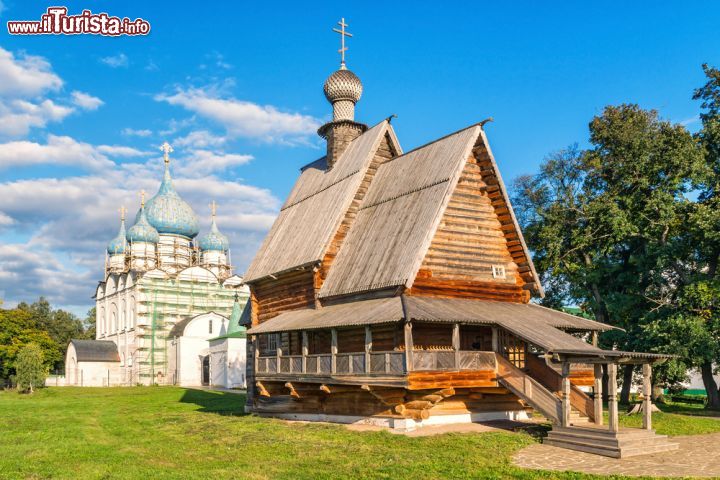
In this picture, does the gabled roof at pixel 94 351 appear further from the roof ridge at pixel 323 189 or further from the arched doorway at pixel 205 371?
the roof ridge at pixel 323 189

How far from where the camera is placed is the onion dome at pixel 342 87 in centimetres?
3341

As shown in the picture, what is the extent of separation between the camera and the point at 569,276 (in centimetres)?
3434

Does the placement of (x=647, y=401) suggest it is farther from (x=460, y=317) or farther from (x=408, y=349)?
(x=408, y=349)

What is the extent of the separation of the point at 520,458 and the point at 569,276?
19.2 m

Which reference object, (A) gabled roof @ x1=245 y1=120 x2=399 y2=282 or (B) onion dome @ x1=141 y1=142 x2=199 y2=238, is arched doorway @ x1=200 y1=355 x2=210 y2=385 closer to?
(B) onion dome @ x1=141 y1=142 x2=199 y2=238

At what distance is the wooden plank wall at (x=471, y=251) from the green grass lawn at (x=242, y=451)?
5.12 m

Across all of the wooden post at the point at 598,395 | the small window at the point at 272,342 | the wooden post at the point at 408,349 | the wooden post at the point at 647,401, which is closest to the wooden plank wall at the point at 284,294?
the small window at the point at 272,342

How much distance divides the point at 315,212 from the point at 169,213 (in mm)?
54133

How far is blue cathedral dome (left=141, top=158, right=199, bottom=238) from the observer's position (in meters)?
78.8

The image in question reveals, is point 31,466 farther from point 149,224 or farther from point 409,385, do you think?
point 149,224

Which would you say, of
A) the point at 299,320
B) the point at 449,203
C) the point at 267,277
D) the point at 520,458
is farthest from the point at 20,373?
the point at 520,458

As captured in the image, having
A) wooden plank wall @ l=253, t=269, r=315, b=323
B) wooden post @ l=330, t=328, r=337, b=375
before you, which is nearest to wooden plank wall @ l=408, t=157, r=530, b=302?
wooden post @ l=330, t=328, r=337, b=375

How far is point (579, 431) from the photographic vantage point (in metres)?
17.9

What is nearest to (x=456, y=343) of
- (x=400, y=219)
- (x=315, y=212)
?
(x=400, y=219)
